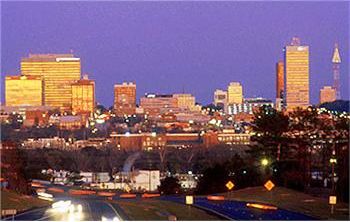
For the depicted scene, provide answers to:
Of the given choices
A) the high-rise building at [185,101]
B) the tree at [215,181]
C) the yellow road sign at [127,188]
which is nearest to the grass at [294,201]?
the tree at [215,181]

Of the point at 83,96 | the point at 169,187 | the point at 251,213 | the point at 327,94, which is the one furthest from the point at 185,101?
the point at 251,213

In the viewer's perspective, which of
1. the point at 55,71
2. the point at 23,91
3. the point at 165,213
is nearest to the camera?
the point at 165,213

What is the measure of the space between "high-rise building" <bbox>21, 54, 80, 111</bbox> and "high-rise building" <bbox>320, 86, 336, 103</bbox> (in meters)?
21.1

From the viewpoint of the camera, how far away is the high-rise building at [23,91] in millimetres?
73750

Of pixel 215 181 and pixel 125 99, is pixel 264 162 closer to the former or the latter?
pixel 215 181

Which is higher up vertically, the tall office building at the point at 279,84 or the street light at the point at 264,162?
the tall office building at the point at 279,84

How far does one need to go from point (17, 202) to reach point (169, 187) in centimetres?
2190

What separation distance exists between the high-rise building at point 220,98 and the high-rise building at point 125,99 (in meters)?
7.49

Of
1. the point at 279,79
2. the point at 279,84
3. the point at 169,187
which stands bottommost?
the point at 169,187

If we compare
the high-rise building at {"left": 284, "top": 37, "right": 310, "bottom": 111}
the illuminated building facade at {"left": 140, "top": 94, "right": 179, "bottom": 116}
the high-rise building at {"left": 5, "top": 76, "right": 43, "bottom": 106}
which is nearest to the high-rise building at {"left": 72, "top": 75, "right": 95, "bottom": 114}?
the high-rise building at {"left": 5, "top": 76, "right": 43, "bottom": 106}

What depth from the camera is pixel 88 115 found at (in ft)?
281

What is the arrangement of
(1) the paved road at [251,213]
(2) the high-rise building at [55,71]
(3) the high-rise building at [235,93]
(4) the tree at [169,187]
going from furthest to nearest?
(3) the high-rise building at [235,93], (2) the high-rise building at [55,71], (4) the tree at [169,187], (1) the paved road at [251,213]

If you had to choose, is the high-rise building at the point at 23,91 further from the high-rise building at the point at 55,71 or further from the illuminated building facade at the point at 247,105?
the illuminated building facade at the point at 247,105

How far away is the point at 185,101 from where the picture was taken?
93062 mm
